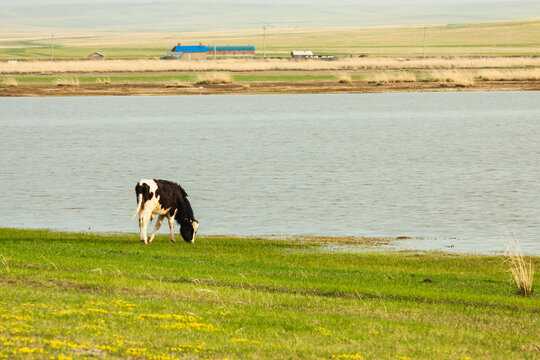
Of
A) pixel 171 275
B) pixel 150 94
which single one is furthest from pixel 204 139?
pixel 171 275

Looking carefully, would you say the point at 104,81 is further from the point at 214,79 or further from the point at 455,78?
the point at 455,78

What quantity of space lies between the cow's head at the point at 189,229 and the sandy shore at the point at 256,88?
62.3m

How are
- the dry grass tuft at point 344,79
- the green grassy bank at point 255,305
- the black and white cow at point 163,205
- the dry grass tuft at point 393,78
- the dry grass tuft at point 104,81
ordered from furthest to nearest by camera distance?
the dry grass tuft at point 393,78 → the dry grass tuft at point 344,79 → the dry grass tuft at point 104,81 → the black and white cow at point 163,205 → the green grassy bank at point 255,305

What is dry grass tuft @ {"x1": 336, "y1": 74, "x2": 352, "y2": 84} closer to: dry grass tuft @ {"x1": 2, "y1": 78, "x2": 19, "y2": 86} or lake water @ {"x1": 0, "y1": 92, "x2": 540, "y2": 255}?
lake water @ {"x1": 0, "y1": 92, "x2": 540, "y2": 255}

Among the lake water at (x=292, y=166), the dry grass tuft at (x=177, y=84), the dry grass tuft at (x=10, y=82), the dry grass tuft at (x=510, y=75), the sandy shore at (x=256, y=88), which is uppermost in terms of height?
the dry grass tuft at (x=10, y=82)

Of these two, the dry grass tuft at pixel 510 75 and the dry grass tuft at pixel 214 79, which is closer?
the dry grass tuft at pixel 510 75

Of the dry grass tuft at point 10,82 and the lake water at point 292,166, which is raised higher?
the dry grass tuft at point 10,82

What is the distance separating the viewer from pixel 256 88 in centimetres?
8888

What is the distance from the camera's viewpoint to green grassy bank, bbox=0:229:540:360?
10.5 meters

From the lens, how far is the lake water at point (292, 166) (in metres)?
26.5

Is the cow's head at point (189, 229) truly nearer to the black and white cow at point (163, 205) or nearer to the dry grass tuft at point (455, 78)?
the black and white cow at point (163, 205)

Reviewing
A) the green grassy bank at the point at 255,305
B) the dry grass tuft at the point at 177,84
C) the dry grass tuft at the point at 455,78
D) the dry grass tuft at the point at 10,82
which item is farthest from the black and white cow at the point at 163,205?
the dry grass tuft at the point at 10,82

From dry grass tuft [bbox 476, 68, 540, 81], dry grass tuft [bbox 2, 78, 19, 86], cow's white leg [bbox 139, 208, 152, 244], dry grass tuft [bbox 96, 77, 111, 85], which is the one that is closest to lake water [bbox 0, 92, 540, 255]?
cow's white leg [bbox 139, 208, 152, 244]

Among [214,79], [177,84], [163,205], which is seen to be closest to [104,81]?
[177,84]
